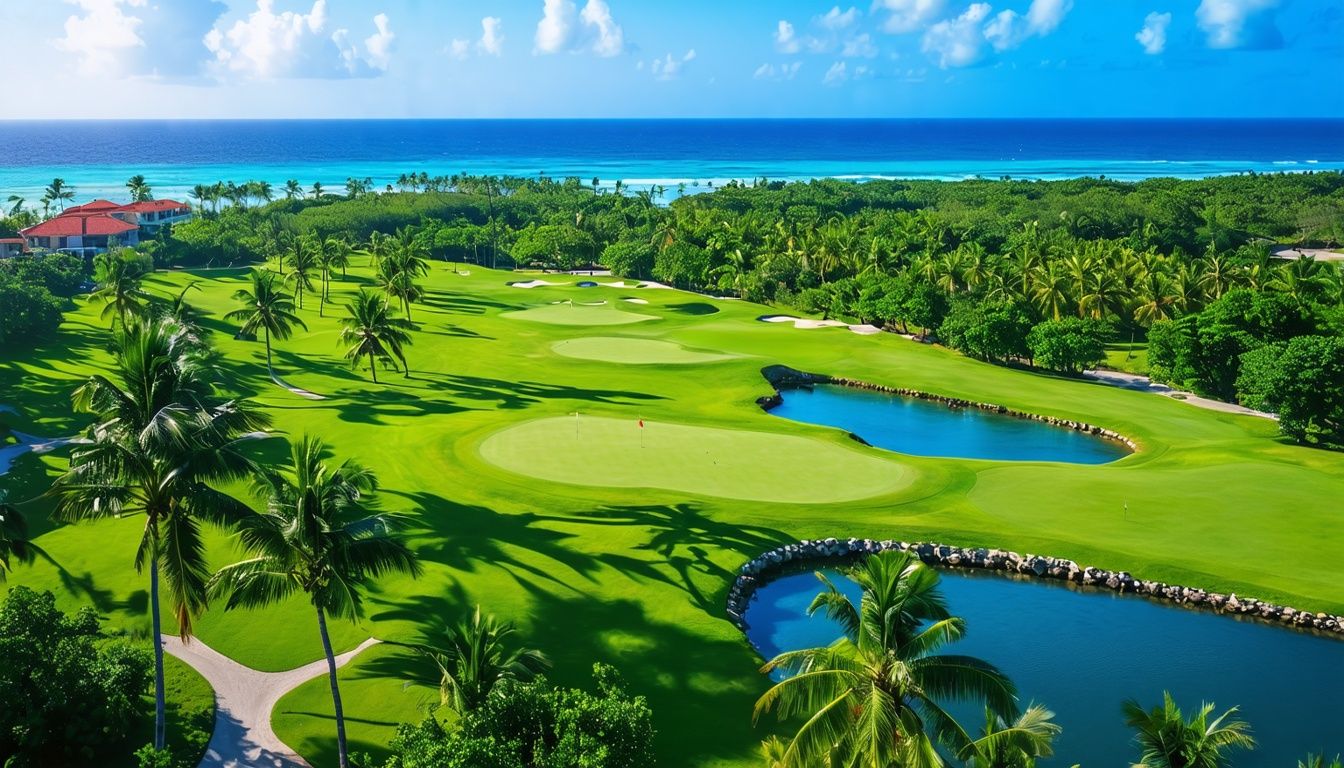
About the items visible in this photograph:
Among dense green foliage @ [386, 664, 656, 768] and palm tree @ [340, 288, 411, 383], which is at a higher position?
palm tree @ [340, 288, 411, 383]

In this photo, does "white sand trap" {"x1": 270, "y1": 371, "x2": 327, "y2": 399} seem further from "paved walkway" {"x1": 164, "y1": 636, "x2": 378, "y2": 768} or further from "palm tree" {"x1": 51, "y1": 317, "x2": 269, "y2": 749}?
"palm tree" {"x1": 51, "y1": 317, "x2": 269, "y2": 749}

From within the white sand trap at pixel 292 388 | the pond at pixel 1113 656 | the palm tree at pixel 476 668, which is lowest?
the white sand trap at pixel 292 388

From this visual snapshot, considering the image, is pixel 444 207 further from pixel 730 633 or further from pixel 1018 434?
pixel 730 633

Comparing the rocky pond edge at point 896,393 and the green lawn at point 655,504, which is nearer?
the green lawn at point 655,504

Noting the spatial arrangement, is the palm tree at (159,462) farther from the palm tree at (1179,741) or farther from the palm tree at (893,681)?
the palm tree at (1179,741)

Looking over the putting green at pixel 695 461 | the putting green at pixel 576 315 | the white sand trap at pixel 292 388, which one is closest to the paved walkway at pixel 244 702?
the putting green at pixel 695 461

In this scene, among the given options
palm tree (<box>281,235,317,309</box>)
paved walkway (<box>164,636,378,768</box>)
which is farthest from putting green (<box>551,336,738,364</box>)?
paved walkway (<box>164,636,378,768</box>)

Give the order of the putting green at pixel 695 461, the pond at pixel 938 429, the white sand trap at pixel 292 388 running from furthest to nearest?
the white sand trap at pixel 292 388 → the pond at pixel 938 429 → the putting green at pixel 695 461
